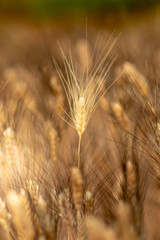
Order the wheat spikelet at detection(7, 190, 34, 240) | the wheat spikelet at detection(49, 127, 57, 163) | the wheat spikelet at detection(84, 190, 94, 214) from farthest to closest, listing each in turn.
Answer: the wheat spikelet at detection(49, 127, 57, 163)
the wheat spikelet at detection(84, 190, 94, 214)
the wheat spikelet at detection(7, 190, 34, 240)

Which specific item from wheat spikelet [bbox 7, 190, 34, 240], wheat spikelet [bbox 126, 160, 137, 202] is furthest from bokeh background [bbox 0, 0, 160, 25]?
wheat spikelet [bbox 7, 190, 34, 240]

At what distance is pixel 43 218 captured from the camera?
0.46 m

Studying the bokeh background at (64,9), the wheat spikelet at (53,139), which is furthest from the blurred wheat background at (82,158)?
the bokeh background at (64,9)

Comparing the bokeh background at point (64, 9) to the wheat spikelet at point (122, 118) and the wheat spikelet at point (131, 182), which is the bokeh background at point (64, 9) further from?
the wheat spikelet at point (131, 182)

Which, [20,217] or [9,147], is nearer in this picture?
[20,217]

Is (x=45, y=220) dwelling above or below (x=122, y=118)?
below

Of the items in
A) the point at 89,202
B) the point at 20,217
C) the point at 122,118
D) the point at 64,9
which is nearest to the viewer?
the point at 20,217

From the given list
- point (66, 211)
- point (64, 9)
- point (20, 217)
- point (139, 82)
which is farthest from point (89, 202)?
point (64, 9)

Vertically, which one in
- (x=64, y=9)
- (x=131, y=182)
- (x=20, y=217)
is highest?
(x=64, y=9)

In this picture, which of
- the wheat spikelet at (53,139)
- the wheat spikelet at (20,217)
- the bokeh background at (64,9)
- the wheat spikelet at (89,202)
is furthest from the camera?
the bokeh background at (64,9)

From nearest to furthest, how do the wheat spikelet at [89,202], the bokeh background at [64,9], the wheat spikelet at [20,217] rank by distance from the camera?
the wheat spikelet at [20,217] < the wheat spikelet at [89,202] < the bokeh background at [64,9]

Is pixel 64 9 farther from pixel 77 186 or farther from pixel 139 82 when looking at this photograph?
pixel 77 186

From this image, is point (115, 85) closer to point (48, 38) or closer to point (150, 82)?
point (150, 82)

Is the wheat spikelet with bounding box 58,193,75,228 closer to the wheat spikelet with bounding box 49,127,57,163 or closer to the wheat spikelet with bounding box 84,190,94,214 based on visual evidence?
the wheat spikelet with bounding box 84,190,94,214
